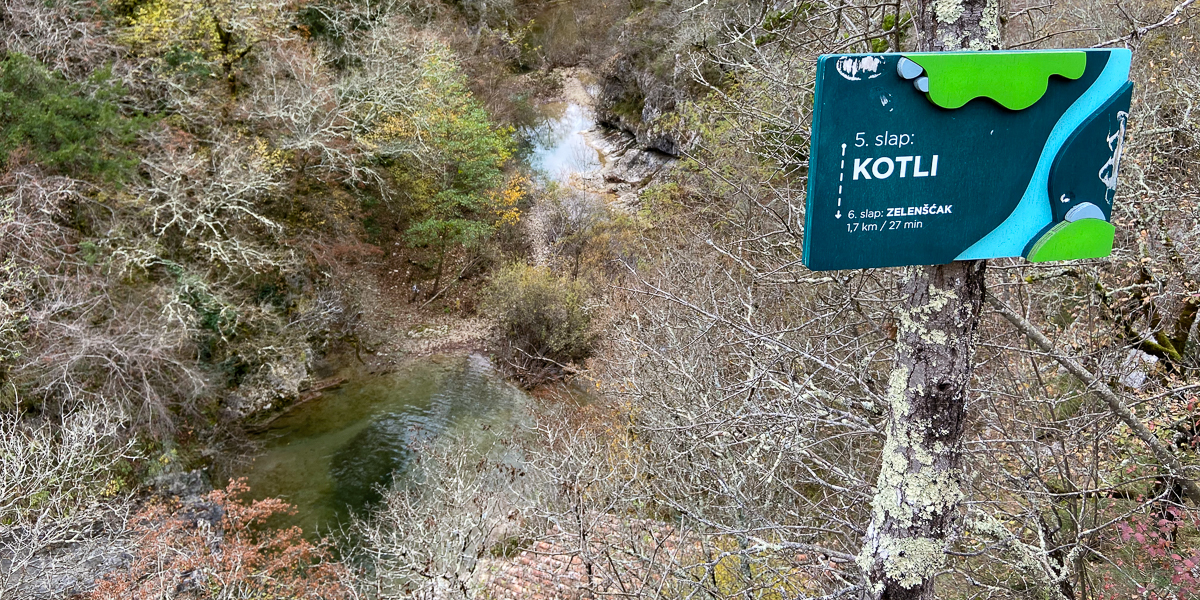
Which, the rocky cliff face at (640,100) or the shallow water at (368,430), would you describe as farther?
the rocky cliff face at (640,100)

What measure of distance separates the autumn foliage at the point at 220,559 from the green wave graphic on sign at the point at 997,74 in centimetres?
674

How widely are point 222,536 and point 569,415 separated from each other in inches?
213

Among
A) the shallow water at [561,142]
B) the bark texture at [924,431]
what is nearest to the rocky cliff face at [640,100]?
the shallow water at [561,142]

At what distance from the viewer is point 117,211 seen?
33.8 feet

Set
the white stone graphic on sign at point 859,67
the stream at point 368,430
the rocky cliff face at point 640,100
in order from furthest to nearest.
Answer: the rocky cliff face at point 640,100 → the stream at point 368,430 → the white stone graphic on sign at point 859,67

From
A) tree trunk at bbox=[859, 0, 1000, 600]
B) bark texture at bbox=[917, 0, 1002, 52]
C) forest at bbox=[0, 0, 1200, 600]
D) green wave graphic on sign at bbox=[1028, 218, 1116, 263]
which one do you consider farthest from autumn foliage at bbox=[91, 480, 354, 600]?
bark texture at bbox=[917, 0, 1002, 52]

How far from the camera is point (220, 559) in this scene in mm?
8227

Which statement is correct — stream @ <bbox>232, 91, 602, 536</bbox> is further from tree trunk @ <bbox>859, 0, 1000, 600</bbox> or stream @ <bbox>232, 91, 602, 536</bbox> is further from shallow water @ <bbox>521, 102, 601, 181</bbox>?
tree trunk @ <bbox>859, 0, 1000, 600</bbox>

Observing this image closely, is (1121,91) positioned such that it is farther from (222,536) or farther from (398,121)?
(398,121)

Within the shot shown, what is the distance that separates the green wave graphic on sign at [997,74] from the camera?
1851 millimetres

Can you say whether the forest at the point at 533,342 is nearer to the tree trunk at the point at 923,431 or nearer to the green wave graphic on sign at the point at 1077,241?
the tree trunk at the point at 923,431

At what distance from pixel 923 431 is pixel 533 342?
12113mm

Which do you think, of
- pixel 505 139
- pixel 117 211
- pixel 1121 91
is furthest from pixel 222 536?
pixel 505 139

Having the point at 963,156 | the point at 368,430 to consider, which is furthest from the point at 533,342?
the point at 963,156
